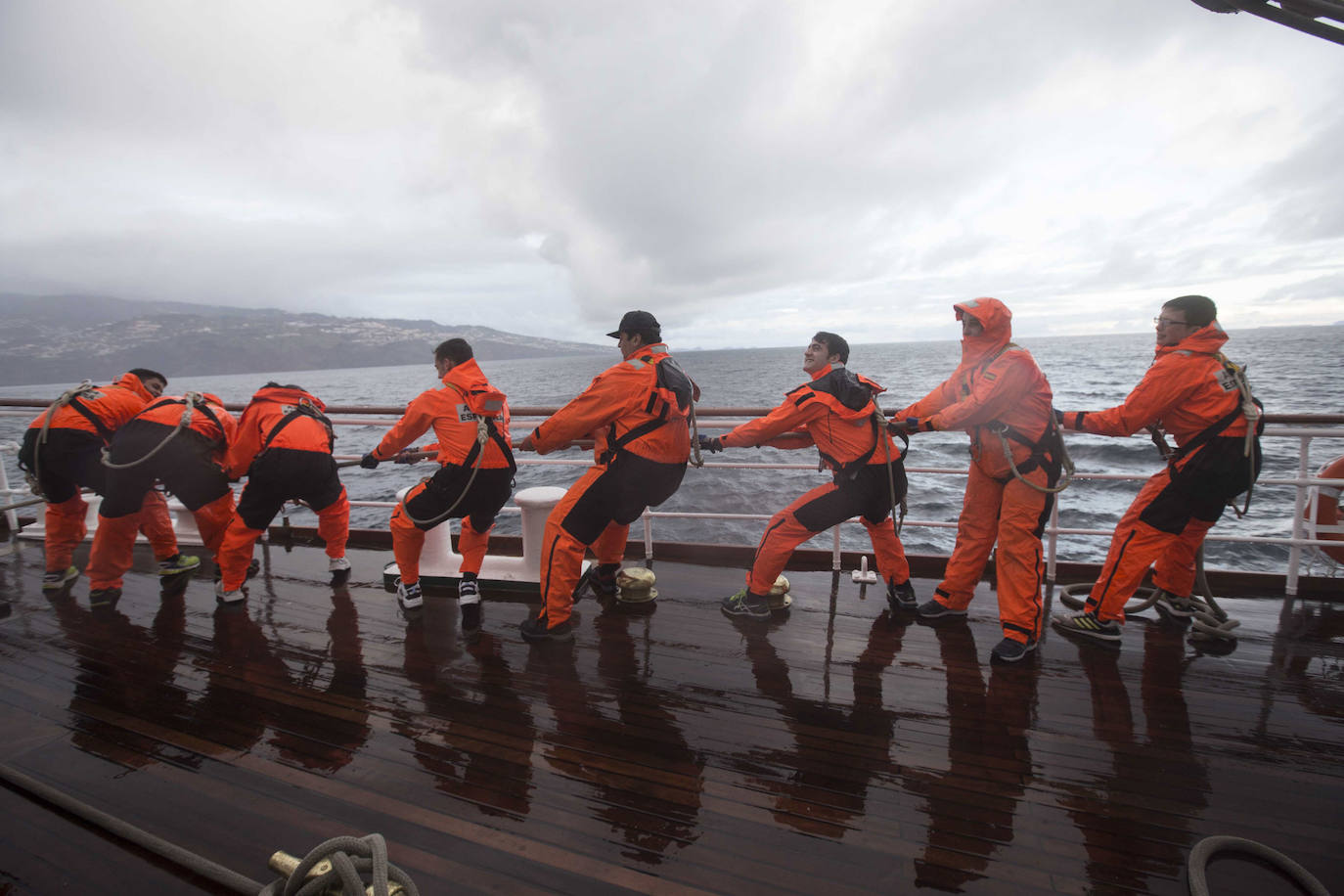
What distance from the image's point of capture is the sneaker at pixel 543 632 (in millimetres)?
3184

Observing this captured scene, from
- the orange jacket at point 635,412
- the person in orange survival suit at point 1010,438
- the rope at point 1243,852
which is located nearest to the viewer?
the rope at point 1243,852

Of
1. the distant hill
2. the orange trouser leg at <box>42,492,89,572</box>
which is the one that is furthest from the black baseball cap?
the distant hill

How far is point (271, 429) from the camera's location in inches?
141

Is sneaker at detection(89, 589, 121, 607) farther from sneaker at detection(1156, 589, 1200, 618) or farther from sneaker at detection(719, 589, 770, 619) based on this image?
sneaker at detection(1156, 589, 1200, 618)

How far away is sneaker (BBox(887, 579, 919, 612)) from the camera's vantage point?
3422 mm

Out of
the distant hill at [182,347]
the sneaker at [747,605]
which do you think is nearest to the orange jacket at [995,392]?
the sneaker at [747,605]

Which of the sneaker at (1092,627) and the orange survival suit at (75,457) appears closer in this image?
the sneaker at (1092,627)

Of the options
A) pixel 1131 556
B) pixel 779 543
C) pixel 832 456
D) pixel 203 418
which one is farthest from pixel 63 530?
pixel 1131 556

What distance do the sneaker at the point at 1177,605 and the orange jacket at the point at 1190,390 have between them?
37.2 inches

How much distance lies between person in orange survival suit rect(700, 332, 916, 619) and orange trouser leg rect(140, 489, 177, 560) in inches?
145

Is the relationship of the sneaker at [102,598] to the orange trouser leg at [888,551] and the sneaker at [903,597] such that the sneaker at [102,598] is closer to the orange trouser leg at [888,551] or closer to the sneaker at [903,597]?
the orange trouser leg at [888,551]

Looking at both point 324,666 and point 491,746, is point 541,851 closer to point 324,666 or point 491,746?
point 491,746

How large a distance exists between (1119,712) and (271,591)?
4573 mm

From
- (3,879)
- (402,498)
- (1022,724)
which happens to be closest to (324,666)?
(402,498)
